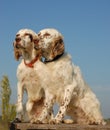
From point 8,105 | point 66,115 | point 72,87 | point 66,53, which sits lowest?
point 8,105

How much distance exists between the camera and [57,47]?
7820 millimetres

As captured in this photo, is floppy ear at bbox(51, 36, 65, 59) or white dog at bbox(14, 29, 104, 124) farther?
floppy ear at bbox(51, 36, 65, 59)

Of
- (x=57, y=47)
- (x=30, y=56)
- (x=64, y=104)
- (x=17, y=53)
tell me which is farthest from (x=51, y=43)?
(x=64, y=104)

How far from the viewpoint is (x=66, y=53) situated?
8.09 m

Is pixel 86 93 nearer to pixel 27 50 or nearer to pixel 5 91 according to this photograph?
pixel 27 50

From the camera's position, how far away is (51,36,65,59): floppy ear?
7793 mm

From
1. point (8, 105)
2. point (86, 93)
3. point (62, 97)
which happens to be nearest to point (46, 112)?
point (62, 97)

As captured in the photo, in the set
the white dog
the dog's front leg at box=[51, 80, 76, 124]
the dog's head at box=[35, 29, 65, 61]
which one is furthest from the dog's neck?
the dog's front leg at box=[51, 80, 76, 124]

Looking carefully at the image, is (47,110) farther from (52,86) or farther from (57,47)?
(57,47)

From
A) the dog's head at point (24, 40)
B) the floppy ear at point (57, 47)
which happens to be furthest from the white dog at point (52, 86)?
the floppy ear at point (57, 47)

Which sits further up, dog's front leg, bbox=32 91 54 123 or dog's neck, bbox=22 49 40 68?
dog's neck, bbox=22 49 40 68

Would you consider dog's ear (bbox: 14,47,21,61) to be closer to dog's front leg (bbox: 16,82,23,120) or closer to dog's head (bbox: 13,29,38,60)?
dog's head (bbox: 13,29,38,60)

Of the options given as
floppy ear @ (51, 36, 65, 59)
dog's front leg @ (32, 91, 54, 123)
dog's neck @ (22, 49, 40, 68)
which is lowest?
dog's front leg @ (32, 91, 54, 123)

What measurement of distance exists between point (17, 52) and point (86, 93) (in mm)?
1550
